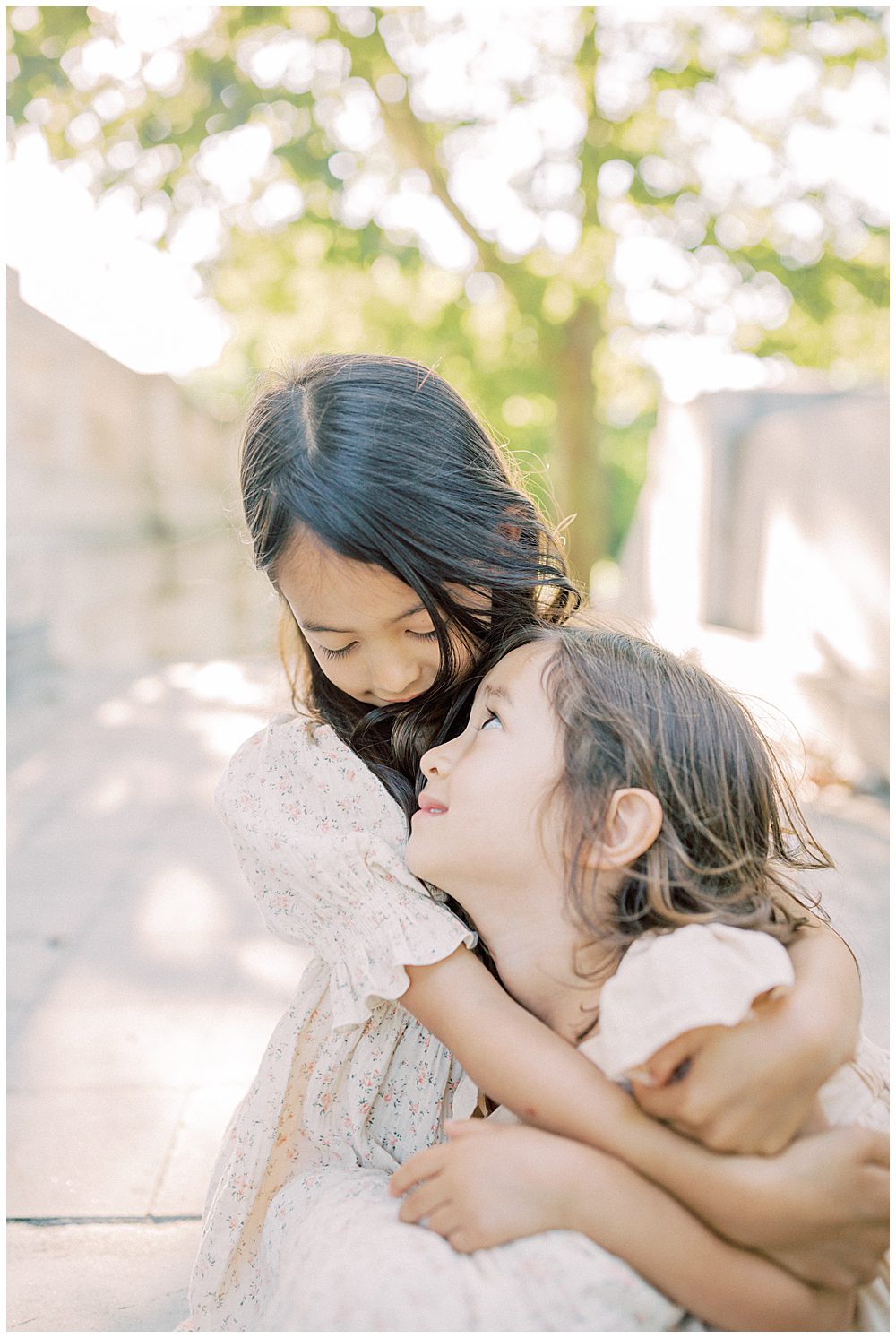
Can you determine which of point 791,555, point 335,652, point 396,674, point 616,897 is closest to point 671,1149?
point 616,897

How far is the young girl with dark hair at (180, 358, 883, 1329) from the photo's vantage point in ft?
4.20

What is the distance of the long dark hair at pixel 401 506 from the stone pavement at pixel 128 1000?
63cm

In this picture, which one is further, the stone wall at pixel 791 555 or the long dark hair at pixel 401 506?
the stone wall at pixel 791 555

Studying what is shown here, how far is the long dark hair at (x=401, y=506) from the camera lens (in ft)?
5.58

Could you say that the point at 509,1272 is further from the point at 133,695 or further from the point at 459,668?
the point at 133,695

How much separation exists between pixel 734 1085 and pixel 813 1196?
14 centimetres

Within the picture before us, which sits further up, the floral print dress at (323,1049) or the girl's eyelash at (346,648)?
the girl's eyelash at (346,648)

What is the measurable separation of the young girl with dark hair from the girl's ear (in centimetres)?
21

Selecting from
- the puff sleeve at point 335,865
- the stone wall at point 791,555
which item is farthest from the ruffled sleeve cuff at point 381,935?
the stone wall at point 791,555

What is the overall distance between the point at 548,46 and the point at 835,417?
4006mm

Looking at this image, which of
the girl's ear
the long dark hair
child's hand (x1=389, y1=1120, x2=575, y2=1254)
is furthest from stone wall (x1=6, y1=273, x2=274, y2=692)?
child's hand (x1=389, y1=1120, x2=575, y2=1254)

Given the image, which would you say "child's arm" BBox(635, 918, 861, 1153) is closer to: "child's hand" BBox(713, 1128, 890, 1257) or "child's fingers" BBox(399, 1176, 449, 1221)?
"child's hand" BBox(713, 1128, 890, 1257)

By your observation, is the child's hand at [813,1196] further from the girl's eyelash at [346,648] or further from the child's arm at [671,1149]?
the girl's eyelash at [346,648]

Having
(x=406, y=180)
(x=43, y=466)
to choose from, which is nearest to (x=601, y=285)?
(x=406, y=180)
